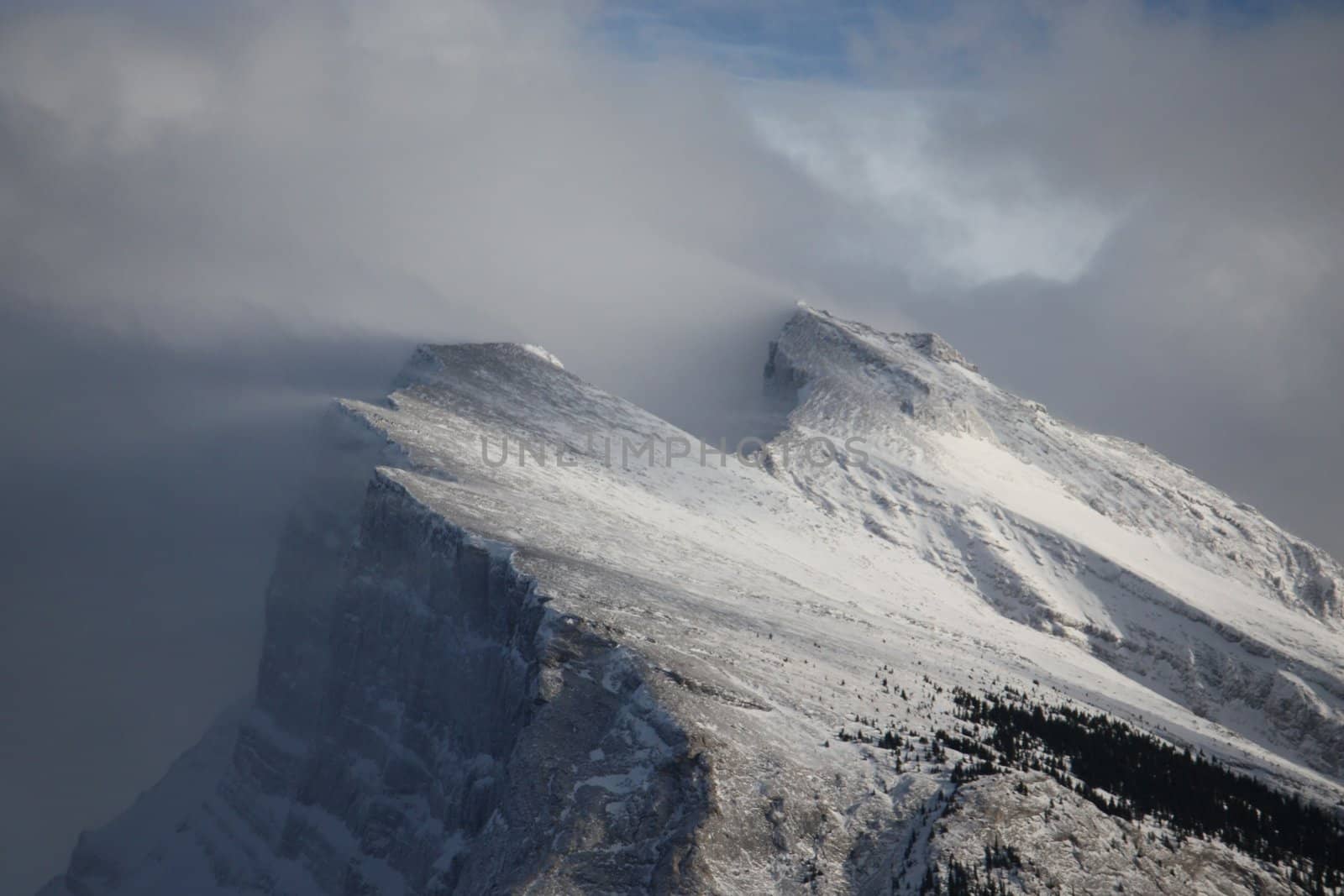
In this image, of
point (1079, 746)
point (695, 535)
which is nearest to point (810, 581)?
point (695, 535)

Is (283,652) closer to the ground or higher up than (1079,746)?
closer to the ground

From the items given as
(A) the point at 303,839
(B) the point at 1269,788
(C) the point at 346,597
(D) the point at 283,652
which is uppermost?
(B) the point at 1269,788

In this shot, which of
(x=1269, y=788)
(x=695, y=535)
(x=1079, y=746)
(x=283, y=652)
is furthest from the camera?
(x=695, y=535)

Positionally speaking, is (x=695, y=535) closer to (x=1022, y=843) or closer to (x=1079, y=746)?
(x=1079, y=746)

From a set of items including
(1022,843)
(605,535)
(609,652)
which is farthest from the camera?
(605,535)

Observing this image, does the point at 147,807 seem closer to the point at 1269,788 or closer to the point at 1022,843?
the point at 1022,843

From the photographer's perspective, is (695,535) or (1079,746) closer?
(1079,746)

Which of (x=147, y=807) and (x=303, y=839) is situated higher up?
(x=303, y=839)

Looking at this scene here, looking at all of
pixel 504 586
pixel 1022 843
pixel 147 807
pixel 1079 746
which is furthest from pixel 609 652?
pixel 147 807

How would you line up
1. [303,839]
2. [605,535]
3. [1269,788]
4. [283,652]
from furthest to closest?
[283,652] < [605,535] < [303,839] < [1269,788]
